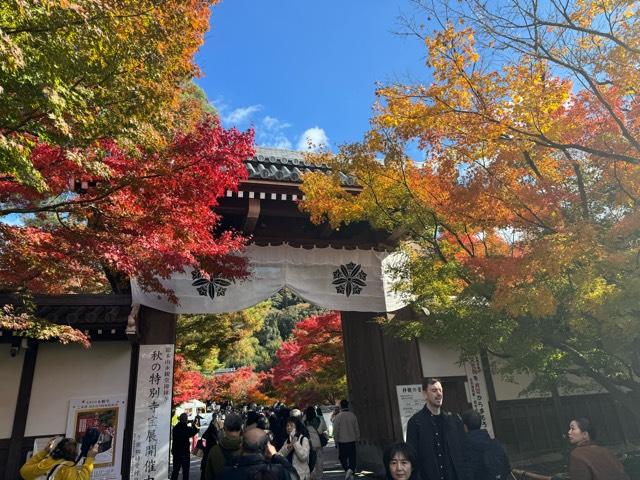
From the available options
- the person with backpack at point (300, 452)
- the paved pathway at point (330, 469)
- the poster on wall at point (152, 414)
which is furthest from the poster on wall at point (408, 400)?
the poster on wall at point (152, 414)

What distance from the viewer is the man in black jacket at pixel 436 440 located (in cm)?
332

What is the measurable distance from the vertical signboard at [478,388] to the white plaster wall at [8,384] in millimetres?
8803

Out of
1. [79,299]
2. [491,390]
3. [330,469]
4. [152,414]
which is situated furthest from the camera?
[330,469]

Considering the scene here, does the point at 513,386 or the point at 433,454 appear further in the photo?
the point at 513,386

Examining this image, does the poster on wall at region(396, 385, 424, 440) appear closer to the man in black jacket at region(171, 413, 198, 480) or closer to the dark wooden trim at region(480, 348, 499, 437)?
the dark wooden trim at region(480, 348, 499, 437)

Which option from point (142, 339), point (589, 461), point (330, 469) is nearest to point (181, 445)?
point (142, 339)

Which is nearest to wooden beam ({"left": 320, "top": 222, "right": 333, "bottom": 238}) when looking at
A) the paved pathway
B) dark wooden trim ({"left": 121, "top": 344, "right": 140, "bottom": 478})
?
dark wooden trim ({"left": 121, "top": 344, "right": 140, "bottom": 478})

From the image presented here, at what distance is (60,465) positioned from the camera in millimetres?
3559

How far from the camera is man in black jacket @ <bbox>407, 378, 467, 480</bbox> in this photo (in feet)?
10.9

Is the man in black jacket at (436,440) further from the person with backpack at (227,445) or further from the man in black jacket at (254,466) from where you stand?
the person with backpack at (227,445)

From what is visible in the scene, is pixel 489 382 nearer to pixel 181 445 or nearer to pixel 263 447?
pixel 181 445

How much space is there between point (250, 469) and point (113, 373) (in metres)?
5.80

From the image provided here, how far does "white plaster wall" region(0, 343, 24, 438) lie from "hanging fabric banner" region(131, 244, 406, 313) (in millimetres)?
2728

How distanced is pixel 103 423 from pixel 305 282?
4444mm
